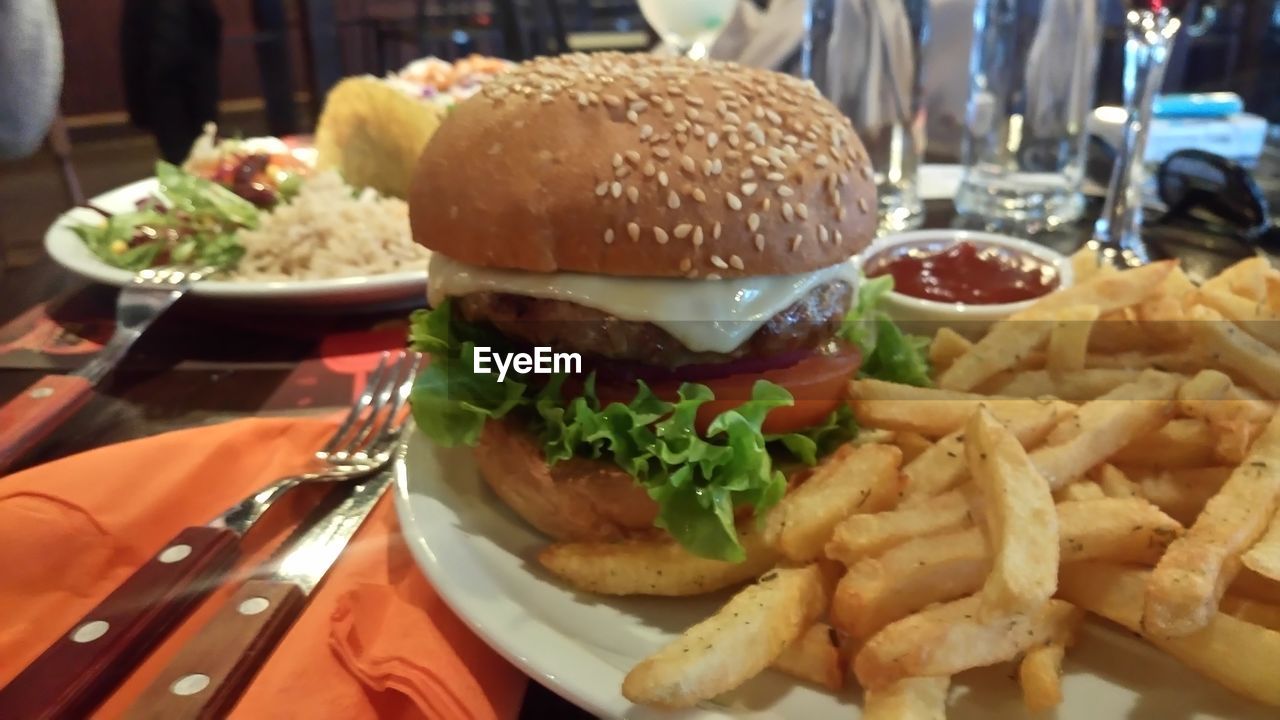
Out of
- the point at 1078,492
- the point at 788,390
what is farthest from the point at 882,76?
the point at 1078,492

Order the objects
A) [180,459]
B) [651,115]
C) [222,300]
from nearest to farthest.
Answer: [651,115], [180,459], [222,300]

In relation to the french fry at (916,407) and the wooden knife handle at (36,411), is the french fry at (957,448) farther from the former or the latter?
the wooden knife handle at (36,411)

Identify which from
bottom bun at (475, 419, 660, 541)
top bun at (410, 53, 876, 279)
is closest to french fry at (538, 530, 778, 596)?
bottom bun at (475, 419, 660, 541)

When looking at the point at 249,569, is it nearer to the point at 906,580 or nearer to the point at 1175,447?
the point at 906,580

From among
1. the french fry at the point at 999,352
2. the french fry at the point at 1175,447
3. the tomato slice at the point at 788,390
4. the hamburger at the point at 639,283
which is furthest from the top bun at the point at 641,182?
the french fry at the point at 1175,447

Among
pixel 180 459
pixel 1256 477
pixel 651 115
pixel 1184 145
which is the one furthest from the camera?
pixel 1184 145

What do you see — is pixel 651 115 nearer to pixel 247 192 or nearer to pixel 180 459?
pixel 180 459

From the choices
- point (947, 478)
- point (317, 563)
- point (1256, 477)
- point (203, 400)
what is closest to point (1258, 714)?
point (1256, 477)

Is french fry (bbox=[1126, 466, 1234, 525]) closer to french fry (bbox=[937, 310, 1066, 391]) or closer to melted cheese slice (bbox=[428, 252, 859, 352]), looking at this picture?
french fry (bbox=[937, 310, 1066, 391])
